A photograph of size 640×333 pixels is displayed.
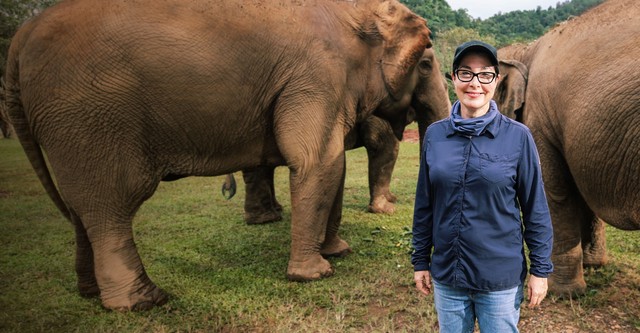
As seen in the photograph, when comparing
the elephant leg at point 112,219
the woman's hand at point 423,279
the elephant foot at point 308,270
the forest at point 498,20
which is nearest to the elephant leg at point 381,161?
the elephant foot at point 308,270

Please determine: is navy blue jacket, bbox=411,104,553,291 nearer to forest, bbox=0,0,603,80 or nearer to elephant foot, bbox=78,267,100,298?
elephant foot, bbox=78,267,100,298

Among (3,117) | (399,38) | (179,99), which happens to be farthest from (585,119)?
(3,117)

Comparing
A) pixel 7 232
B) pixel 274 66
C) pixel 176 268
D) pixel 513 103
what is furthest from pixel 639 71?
pixel 7 232

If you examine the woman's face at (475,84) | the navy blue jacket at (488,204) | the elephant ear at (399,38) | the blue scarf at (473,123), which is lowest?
the navy blue jacket at (488,204)

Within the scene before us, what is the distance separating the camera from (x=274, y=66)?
11.8 feet

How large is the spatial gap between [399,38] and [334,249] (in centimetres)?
207

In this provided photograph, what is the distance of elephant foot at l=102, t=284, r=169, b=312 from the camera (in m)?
3.20

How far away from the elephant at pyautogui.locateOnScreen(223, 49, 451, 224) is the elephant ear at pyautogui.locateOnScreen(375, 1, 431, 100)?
0.54m

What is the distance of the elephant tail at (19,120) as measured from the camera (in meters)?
3.20

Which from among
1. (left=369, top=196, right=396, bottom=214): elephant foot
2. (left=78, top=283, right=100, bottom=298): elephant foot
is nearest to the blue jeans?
(left=78, top=283, right=100, bottom=298): elephant foot

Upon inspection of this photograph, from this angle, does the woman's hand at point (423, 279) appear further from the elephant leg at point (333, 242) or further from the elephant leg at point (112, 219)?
the elephant leg at point (333, 242)

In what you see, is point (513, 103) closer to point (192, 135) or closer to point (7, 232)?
point (192, 135)

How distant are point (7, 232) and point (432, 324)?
5159mm

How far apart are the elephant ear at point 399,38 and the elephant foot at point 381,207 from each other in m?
2.57
